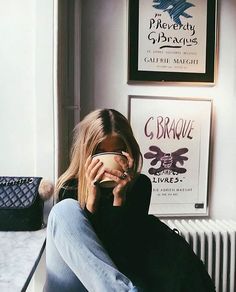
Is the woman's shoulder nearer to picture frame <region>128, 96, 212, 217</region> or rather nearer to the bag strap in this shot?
the bag strap

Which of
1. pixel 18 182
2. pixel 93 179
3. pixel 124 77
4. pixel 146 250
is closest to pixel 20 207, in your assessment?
pixel 18 182

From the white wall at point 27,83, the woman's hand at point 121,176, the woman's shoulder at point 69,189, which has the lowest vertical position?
the woman's shoulder at point 69,189

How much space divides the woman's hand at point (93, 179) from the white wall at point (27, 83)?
30 centimetres

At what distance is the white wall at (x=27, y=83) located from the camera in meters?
1.08

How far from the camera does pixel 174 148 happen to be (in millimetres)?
1408

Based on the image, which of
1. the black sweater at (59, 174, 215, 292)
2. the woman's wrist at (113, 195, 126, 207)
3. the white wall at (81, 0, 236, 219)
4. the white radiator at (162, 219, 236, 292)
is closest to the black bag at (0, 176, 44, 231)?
the black sweater at (59, 174, 215, 292)

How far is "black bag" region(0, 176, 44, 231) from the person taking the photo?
3.14 feet

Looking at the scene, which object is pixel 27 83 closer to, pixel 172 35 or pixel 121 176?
pixel 121 176

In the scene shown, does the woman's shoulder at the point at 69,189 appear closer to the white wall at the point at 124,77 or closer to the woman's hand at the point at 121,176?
the woman's hand at the point at 121,176

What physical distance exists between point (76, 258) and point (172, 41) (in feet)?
3.23

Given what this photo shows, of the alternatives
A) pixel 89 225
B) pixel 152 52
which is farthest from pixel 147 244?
pixel 152 52

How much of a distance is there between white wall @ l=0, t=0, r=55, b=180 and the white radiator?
616 millimetres

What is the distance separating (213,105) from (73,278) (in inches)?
37.2

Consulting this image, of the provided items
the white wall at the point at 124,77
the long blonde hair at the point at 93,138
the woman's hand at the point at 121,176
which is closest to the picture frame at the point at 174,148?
the white wall at the point at 124,77
